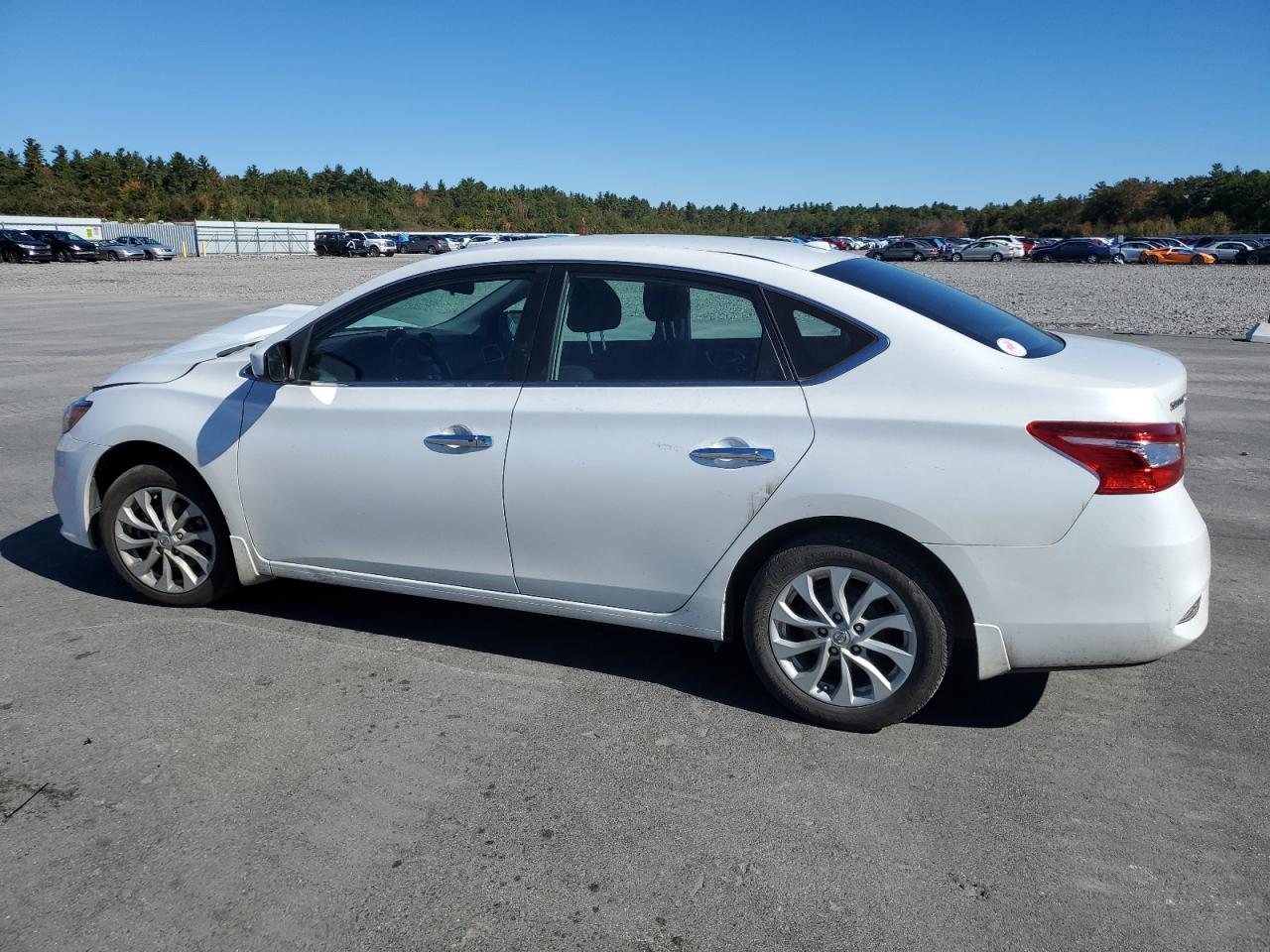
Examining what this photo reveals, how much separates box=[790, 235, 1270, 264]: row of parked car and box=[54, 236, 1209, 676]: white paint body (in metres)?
47.7

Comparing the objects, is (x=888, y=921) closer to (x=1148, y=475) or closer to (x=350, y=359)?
(x=1148, y=475)

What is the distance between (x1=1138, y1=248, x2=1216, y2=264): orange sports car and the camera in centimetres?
5797

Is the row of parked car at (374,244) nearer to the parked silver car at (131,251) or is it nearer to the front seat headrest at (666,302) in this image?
the parked silver car at (131,251)

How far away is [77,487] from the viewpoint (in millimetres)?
4930

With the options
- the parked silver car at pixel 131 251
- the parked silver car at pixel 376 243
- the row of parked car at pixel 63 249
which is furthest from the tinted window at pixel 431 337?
the parked silver car at pixel 376 243

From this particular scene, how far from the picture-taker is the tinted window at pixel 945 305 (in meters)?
3.77

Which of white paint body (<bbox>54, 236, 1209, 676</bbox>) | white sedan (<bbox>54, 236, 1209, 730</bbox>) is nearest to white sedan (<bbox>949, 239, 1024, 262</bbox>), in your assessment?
white sedan (<bbox>54, 236, 1209, 730</bbox>)

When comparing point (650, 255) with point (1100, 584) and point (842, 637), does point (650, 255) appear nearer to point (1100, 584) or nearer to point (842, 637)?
point (842, 637)

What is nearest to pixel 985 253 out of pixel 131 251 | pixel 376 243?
pixel 376 243

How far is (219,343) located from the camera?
18.3 ft

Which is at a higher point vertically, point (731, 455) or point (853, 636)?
point (731, 455)

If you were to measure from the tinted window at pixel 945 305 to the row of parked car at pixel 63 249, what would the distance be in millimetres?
55599

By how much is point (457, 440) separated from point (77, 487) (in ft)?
7.05

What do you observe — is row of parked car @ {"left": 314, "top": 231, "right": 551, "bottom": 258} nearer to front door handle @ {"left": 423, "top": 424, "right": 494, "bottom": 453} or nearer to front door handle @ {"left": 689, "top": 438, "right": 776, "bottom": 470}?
front door handle @ {"left": 423, "top": 424, "right": 494, "bottom": 453}
